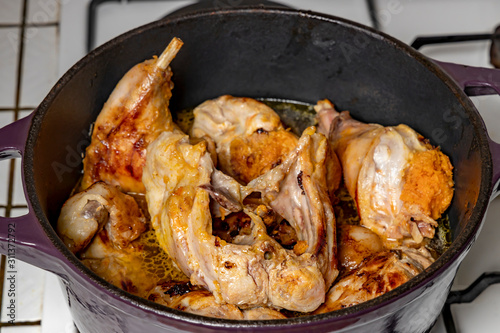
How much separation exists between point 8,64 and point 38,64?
9cm

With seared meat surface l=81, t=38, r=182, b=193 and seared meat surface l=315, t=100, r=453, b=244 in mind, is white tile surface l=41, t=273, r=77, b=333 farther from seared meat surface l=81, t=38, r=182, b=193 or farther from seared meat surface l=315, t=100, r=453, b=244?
seared meat surface l=315, t=100, r=453, b=244

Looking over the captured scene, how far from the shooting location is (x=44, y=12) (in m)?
2.12

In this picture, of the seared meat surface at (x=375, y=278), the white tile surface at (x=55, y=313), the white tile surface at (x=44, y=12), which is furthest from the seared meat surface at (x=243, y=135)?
the white tile surface at (x=44, y=12)

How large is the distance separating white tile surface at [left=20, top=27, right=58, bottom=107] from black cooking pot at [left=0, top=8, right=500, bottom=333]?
505mm

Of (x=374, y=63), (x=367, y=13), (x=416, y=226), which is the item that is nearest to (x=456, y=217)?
(x=416, y=226)

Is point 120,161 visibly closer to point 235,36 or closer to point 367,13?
point 235,36

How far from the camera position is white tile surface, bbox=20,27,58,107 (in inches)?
77.6

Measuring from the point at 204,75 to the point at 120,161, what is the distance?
35cm

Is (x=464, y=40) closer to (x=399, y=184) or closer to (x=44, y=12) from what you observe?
(x=399, y=184)

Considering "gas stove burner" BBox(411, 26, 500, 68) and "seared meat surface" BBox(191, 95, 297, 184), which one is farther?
"gas stove burner" BBox(411, 26, 500, 68)

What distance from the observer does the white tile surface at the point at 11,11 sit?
2.11 metres

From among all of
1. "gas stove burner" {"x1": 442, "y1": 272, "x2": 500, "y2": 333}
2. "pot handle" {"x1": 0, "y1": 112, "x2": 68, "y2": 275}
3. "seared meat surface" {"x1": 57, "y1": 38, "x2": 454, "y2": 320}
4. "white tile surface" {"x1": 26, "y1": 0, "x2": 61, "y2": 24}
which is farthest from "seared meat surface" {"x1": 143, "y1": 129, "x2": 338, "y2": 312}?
"white tile surface" {"x1": 26, "y1": 0, "x2": 61, "y2": 24}

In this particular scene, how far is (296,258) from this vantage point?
1206 millimetres

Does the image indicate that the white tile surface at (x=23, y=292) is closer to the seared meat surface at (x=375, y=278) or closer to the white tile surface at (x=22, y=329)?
the white tile surface at (x=22, y=329)
